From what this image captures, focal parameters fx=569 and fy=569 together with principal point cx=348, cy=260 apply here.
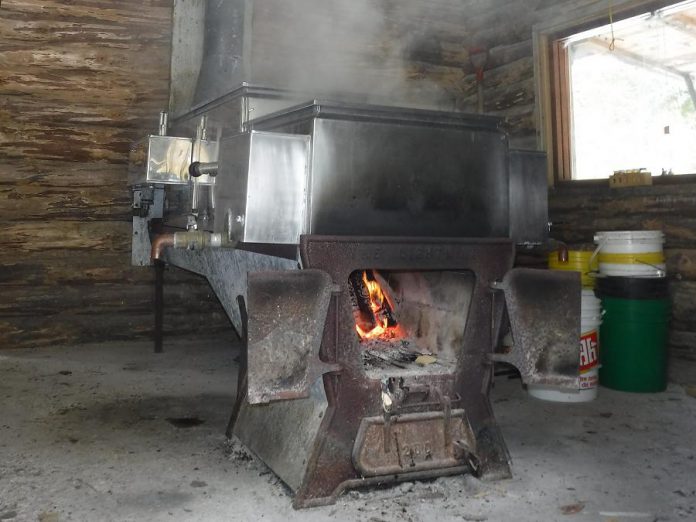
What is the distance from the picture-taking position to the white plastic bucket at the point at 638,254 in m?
3.75

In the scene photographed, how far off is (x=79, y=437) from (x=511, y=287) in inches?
89.7

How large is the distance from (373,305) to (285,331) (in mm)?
1037

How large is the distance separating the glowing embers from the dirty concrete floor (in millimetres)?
865

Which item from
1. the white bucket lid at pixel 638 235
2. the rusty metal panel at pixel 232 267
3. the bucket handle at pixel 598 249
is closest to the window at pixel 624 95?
the white bucket lid at pixel 638 235

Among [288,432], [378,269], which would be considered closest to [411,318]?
[378,269]

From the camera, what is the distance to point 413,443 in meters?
2.38

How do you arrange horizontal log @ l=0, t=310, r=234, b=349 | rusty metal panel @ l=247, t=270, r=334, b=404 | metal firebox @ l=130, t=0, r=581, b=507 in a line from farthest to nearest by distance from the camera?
horizontal log @ l=0, t=310, r=234, b=349
metal firebox @ l=130, t=0, r=581, b=507
rusty metal panel @ l=247, t=270, r=334, b=404

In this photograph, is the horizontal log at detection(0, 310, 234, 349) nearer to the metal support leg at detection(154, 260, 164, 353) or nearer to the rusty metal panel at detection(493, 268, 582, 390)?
the metal support leg at detection(154, 260, 164, 353)

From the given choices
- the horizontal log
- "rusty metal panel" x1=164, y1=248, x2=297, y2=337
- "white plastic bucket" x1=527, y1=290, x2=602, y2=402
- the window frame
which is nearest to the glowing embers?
"rusty metal panel" x1=164, y1=248, x2=297, y2=337

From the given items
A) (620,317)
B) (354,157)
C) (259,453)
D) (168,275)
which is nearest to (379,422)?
(259,453)

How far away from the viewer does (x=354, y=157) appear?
231 cm

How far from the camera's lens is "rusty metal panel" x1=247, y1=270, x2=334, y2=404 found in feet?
6.86

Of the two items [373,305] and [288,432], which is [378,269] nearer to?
[373,305]

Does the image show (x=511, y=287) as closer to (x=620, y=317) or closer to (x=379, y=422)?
(x=379, y=422)
